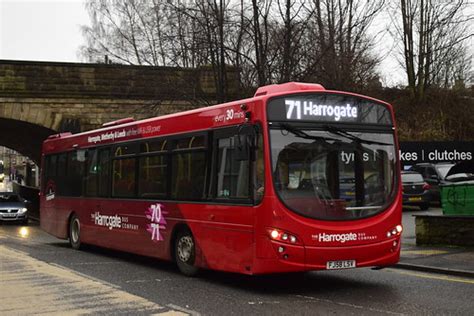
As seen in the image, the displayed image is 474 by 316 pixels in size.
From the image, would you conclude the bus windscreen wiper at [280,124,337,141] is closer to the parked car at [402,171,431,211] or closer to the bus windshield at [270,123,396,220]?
the bus windshield at [270,123,396,220]

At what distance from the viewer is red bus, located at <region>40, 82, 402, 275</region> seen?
322 inches

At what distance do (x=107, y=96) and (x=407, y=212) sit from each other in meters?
14.5

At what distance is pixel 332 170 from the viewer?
8531 millimetres

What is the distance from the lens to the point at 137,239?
38.3ft

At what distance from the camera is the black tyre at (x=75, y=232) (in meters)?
14.8

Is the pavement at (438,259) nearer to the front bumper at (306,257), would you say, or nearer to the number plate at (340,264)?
the front bumper at (306,257)

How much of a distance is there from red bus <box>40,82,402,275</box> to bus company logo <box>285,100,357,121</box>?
0.02 metres

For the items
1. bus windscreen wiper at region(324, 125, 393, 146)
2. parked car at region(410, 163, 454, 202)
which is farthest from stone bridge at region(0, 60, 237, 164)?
bus windscreen wiper at region(324, 125, 393, 146)

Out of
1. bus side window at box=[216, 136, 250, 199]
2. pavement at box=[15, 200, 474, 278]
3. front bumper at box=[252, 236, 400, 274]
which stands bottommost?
pavement at box=[15, 200, 474, 278]

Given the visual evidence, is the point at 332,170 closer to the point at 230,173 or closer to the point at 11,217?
the point at 230,173

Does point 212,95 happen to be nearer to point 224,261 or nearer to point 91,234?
point 91,234

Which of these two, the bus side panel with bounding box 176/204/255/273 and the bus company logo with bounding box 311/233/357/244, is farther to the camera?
the bus side panel with bounding box 176/204/255/273

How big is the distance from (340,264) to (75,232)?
8.62 metres

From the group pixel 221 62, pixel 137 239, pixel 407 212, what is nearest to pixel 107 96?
pixel 221 62
